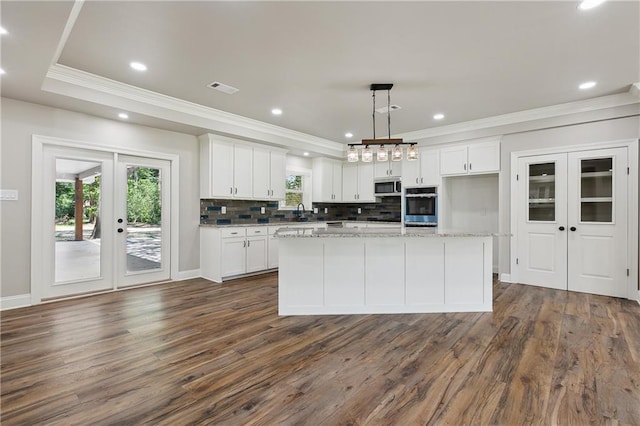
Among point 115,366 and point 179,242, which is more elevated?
point 179,242

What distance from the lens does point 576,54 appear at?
9.77 feet

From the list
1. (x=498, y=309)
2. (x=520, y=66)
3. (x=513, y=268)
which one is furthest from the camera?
(x=513, y=268)

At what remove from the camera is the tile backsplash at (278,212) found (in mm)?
5512

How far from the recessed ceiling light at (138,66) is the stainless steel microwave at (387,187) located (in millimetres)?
4774

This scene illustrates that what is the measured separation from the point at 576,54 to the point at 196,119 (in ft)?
14.7

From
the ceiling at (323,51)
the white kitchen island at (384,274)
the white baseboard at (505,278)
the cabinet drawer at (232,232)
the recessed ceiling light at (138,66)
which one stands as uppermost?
the recessed ceiling light at (138,66)

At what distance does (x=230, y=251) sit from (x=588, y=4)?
4.87 metres

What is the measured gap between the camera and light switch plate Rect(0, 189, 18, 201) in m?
3.55

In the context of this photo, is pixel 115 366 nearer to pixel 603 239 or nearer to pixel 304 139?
pixel 304 139

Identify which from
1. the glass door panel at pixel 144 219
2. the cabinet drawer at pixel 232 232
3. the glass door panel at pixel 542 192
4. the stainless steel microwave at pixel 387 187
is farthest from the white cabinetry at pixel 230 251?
the glass door panel at pixel 542 192

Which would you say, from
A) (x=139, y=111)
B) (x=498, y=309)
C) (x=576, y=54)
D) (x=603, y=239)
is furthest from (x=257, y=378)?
(x=603, y=239)

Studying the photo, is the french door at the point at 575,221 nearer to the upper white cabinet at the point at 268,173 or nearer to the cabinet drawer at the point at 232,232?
the upper white cabinet at the point at 268,173

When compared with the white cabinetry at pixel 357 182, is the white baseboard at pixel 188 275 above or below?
below

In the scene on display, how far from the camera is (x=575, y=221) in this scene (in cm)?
445
